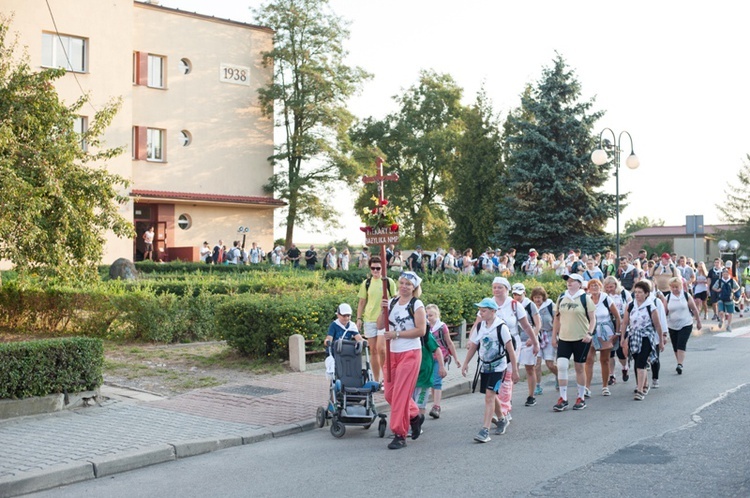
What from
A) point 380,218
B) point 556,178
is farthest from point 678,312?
point 556,178

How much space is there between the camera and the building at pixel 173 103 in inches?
1385

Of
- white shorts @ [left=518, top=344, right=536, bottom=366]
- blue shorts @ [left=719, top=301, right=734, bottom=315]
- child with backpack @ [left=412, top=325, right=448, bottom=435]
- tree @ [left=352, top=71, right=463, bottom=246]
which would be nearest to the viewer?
child with backpack @ [left=412, top=325, right=448, bottom=435]

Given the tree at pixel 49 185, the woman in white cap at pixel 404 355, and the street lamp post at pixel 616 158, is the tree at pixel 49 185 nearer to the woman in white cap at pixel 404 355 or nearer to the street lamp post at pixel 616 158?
the woman in white cap at pixel 404 355

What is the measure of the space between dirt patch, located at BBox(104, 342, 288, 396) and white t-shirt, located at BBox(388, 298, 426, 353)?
4285mm

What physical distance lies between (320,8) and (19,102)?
3414cm

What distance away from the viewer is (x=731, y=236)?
71062mm

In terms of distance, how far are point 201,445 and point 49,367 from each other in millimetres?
2632

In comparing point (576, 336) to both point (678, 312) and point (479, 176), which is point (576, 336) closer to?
point (678, 312)

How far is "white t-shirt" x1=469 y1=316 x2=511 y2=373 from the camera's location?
883cm

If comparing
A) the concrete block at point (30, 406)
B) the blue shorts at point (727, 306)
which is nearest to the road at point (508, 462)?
the concrete block at point (30, 406)

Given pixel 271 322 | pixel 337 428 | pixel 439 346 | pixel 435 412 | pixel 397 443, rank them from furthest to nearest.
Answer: pixel 271 322 → pixel 439 346 → pixel 435 412 → pixel 337 428 → pixel 397 443

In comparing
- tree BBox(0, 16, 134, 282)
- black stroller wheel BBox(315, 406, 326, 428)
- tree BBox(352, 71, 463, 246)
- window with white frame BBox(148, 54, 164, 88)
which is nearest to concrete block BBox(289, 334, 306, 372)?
black stroller wheel BBox(315, 406, 326, 428)

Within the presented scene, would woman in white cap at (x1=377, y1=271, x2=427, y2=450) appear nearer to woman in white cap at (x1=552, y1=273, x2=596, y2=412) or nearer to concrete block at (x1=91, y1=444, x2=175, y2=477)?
concrete block at (x1=91, y1=444, x2=175, y2=477)

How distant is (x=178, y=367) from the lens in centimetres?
1333
